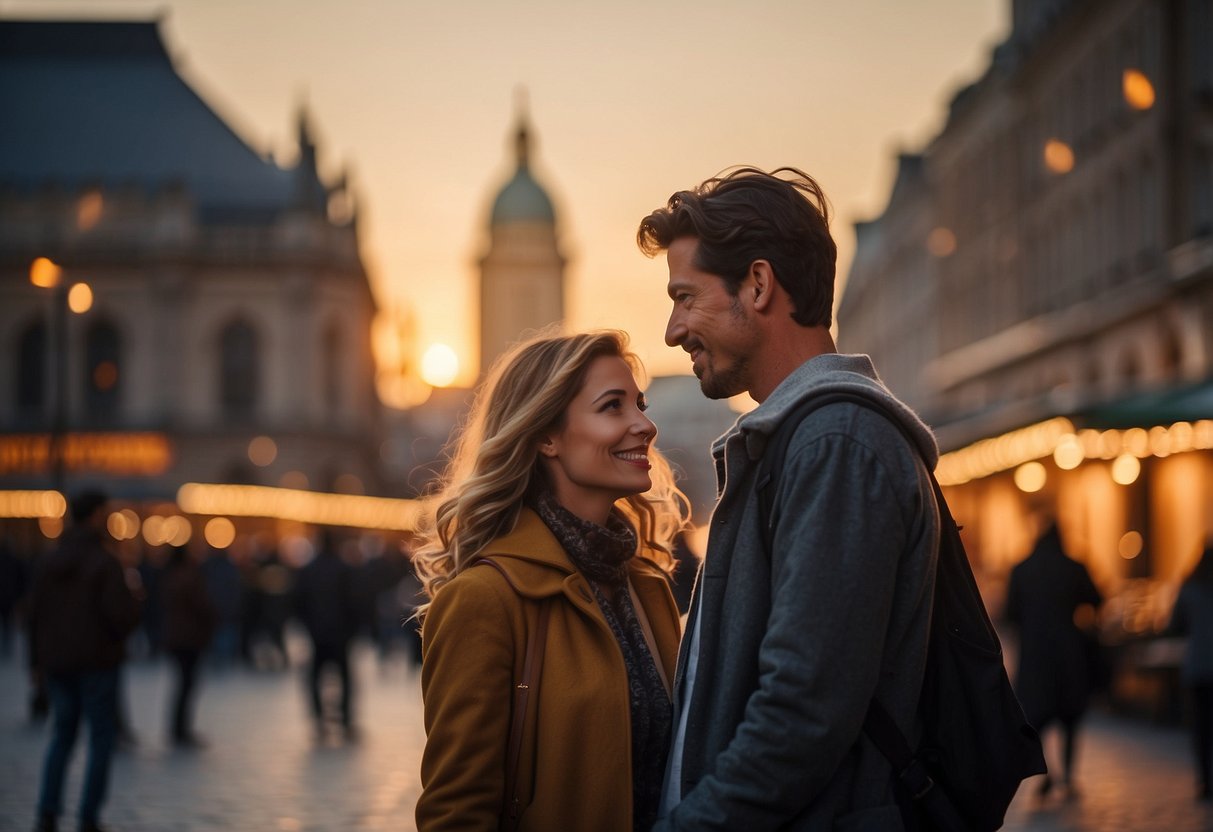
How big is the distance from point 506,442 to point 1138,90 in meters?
34.4

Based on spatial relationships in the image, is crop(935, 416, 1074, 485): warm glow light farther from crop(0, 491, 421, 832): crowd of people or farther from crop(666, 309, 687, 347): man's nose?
crop(666, 309, 687, 347): man's nose

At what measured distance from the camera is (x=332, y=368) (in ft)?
257

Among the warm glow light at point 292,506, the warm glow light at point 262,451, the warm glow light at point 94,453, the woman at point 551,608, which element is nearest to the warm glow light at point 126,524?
the warm glow light at point 292,506

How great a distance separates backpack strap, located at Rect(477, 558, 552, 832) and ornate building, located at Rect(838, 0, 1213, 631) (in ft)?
58.3

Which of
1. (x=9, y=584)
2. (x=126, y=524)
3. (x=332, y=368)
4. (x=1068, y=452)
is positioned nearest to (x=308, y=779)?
(x=1068, y=452)

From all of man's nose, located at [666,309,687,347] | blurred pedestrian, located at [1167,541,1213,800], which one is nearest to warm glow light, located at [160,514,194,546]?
blurred pedestrian, located at [1167,541,1213,800]

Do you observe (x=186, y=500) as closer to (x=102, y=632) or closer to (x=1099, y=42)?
(x=1099, y=42)

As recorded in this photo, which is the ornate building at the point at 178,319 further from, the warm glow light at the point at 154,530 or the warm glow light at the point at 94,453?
the warm glow light at the point at 154,530

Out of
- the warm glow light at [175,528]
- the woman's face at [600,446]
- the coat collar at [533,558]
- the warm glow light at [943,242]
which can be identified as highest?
the warm glow light at [943,242]

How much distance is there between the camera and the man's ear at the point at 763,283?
3344 mm

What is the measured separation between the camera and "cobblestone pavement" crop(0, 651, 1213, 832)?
10.9 m

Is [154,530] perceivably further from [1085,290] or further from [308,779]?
[308,779]

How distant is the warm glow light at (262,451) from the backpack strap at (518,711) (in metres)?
72.0

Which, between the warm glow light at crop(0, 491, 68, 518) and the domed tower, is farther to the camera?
the domed tower
